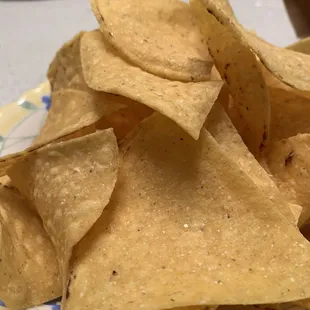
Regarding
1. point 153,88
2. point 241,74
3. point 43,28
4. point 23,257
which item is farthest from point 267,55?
point 43,28

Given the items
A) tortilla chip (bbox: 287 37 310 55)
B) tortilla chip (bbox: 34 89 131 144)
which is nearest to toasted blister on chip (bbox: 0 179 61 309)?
tortilla chip (bbox: 34 89 131 144)

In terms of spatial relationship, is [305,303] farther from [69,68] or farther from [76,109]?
[69,68]

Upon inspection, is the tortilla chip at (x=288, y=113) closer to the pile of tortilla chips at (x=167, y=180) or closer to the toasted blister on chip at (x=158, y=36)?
the pile of tortilla chips at (x=167, y=180)

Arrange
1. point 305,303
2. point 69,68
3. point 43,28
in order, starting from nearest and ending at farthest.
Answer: point 305,303
point 69,68
point 43,28

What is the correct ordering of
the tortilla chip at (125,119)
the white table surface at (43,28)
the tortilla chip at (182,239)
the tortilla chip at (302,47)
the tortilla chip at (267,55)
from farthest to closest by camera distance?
the white table surface at (43,28)
the tortilla chip at (302,47)
the tortilla chip at (125,119)
the tortilla chip at (267,55)
the tortilla chip at (182,239)

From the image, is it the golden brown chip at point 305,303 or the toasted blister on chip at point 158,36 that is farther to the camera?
the toasted blister on chip at point 158,36

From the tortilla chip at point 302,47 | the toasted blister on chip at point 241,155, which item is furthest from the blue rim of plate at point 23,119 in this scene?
the tortilla chip at point 302,47
